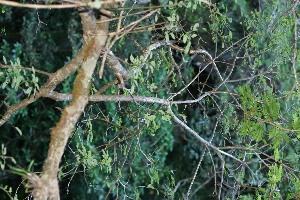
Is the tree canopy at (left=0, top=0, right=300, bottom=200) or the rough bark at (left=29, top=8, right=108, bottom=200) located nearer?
the rough bark at (left=29, top=8, right=108, bottom=200)

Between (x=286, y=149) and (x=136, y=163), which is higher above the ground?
(x=286, y=149)

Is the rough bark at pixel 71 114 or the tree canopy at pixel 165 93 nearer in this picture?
the rough bark at pixel 71 114

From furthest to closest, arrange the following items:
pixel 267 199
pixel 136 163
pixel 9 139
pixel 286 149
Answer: pixel 9 139 < pixel 136 163 < pixel 286 149 < pixel 267 199

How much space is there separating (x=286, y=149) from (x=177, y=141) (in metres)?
1.59

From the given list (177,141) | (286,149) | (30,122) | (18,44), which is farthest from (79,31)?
(286,149)

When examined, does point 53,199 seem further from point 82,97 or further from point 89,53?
point 89,53

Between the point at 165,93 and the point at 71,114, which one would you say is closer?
the point at 71,114

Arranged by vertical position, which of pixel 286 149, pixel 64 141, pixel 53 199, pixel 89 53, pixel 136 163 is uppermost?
pixel 89 53

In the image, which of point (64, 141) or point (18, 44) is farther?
point (18, 44)

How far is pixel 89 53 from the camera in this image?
48.7 inches

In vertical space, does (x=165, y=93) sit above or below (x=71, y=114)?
below

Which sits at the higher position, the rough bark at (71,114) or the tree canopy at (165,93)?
the rough bark at (71,114)

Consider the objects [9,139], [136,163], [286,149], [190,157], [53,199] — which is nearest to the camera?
[53,199]

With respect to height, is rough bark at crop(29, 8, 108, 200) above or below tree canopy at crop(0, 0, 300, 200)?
above
